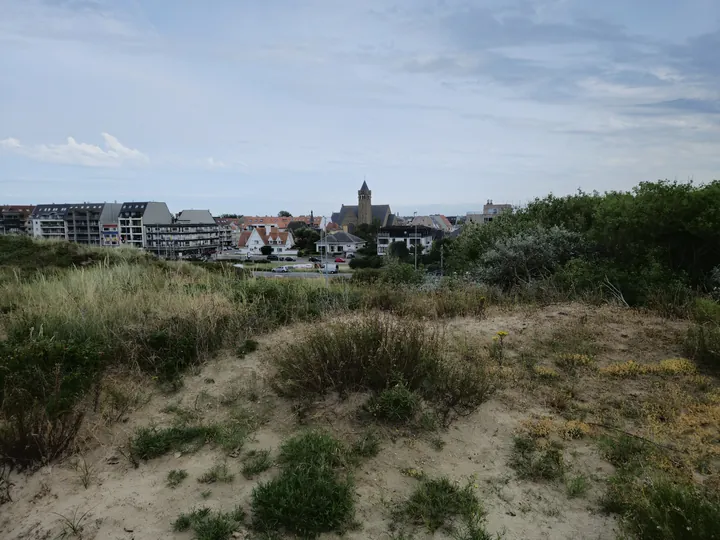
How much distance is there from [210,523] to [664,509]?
2464 millimetres

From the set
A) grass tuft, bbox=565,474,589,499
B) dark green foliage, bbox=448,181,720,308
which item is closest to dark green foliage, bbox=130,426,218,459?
grass tuft, bbox=565,474,589,499

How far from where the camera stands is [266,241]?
57.5 meters

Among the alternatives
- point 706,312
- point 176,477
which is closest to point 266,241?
point 706,312

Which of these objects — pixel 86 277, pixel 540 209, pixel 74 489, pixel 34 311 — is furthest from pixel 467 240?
pixel 74 489

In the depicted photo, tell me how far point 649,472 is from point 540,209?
1285 cm

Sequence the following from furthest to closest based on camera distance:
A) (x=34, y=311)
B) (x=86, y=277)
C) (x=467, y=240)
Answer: (x=467, y=240) → (x=86, y=277) → (x=34, y=311)

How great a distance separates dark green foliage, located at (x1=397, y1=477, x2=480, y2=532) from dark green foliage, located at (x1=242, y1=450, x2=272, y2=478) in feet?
3.32

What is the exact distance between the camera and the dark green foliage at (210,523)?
262 centimetres

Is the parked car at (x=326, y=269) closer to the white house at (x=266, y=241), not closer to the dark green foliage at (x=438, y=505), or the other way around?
the dark green foliage at (x=438, y=505)

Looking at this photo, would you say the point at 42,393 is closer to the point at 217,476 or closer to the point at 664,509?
the point at 217,476

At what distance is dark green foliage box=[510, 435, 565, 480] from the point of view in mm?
3117

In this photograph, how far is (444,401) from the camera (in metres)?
4.03

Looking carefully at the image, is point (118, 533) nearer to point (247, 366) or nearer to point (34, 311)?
point (247, 366)

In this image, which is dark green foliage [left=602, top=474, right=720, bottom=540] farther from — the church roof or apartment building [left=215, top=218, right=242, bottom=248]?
the church roof
